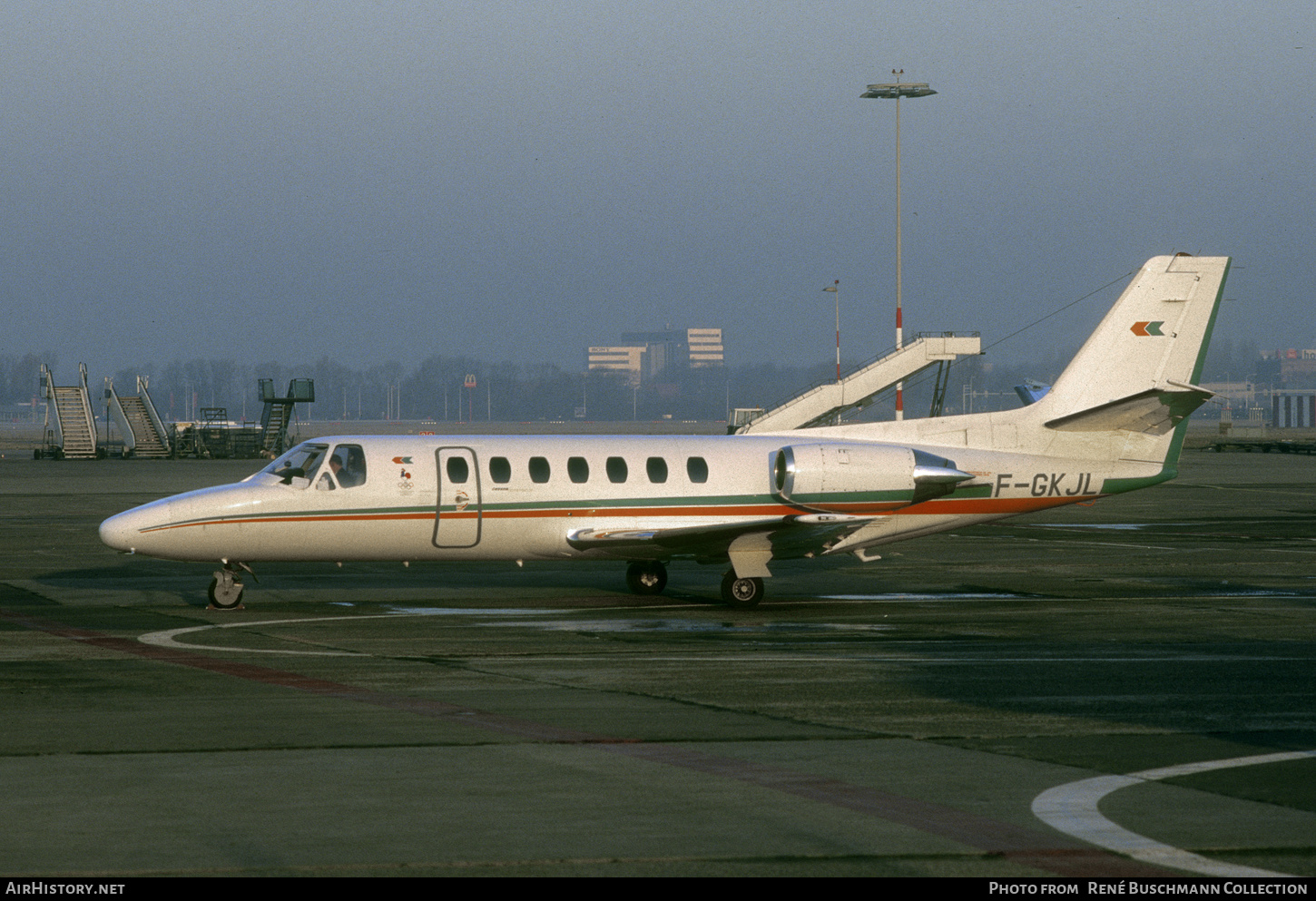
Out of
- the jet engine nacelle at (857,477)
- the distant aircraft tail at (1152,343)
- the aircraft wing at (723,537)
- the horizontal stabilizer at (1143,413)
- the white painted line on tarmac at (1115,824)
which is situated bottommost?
the white painted line on tarmac at (1115,824)

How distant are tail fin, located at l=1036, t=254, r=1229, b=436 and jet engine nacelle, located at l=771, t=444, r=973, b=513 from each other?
9.72 feet

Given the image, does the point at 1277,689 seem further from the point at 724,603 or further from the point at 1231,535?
the point at 1231,535

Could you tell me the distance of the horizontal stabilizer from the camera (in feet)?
80.7

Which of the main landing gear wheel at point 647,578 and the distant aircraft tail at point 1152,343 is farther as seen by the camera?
the distant aircraft tail at point 1152,343

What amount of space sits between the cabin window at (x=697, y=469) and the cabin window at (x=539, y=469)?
2.29 m

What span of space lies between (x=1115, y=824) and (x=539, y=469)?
51.1ft

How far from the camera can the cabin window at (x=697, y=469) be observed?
24406 millimetres

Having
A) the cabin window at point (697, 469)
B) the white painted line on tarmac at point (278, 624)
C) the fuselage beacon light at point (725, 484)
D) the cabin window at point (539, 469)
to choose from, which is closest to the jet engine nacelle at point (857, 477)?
the fuselage beacon light at point (725, 484)

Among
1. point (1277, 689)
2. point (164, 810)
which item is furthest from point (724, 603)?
point (164, 810)

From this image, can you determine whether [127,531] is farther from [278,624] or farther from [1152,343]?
[1152,343]

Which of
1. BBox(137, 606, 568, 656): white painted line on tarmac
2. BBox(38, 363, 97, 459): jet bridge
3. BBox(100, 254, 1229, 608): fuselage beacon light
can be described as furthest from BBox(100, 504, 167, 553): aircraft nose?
BBox(38, 363, 97, 459): jet bridge

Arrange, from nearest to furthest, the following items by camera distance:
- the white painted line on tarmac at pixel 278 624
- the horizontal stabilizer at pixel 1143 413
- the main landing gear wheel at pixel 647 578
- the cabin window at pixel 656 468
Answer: the white painted line on tarmac at pixel 278 624 < the cabin window at pixel 656 468 < the horizontal stabilizer at pixel 1143 413 < the main landing gear wheel at pixel 647 578

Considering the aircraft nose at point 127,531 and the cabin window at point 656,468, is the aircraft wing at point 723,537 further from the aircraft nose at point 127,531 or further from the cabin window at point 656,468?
the aircraft nose at point 127,531

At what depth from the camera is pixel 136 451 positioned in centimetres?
9044
